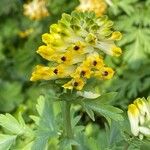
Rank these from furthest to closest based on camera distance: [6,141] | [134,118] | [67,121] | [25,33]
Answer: [25,33]
[6,141]
[67,121]
[134,118]

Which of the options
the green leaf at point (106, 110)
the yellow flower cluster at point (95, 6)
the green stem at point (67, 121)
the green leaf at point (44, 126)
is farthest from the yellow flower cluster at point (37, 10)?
the green leaf at point (106, 110)

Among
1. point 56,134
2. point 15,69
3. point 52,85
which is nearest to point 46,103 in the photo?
point 56,134

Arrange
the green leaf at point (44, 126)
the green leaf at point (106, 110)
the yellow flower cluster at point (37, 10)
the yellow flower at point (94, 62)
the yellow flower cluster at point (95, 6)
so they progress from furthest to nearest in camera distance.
Answer: the yellow flower cluster at point (37, 10)
the yellow flower cluster at point (95, 6)
the green leaf at point (44, 126)
the green leaf at point (106, 110)
the yellow flower at point (94, 62)

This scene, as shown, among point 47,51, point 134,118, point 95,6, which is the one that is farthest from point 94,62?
point 95,6

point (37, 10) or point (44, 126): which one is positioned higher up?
point (37, 10)

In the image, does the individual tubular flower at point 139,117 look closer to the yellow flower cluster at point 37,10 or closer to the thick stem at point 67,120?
the thick stem at point 67,120

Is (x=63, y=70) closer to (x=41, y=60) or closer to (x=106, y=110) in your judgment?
(x=106, y=110)

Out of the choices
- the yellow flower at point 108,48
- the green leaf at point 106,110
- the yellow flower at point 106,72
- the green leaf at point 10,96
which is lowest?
the green leaf at point 106,110
